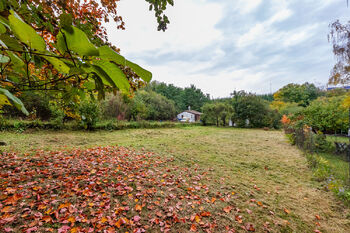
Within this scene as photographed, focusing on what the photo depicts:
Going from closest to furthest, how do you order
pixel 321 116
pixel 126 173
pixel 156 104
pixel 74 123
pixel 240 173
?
pixel 126 173 → pixel 240 173 → pixel 321 116 → pixel 74 123 → pixel 156 104

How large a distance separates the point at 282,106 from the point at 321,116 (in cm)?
1982

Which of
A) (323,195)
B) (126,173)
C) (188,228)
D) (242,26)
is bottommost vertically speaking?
(323,195)

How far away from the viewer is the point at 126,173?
3068mm

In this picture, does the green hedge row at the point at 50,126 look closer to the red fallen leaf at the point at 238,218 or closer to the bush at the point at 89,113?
the bush at the point at 89,113

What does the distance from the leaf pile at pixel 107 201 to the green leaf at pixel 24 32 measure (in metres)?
1.99

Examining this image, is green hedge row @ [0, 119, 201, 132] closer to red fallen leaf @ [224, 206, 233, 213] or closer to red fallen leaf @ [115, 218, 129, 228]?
red fallen leaf @ [115, 218, 129, 228]

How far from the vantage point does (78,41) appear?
312 mm

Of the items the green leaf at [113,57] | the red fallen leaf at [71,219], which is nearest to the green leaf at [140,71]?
the green leaf at [113,57]

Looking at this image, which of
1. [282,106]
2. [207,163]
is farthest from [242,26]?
[282,106]

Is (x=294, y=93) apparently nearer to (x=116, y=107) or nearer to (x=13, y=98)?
(x=116, y=107)

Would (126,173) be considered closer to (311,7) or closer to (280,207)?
(280,207)

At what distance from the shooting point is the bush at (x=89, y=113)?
31.4 ft

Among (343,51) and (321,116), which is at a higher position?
(343,51)

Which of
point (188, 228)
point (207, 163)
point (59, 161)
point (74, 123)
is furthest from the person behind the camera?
point (74, 123)
